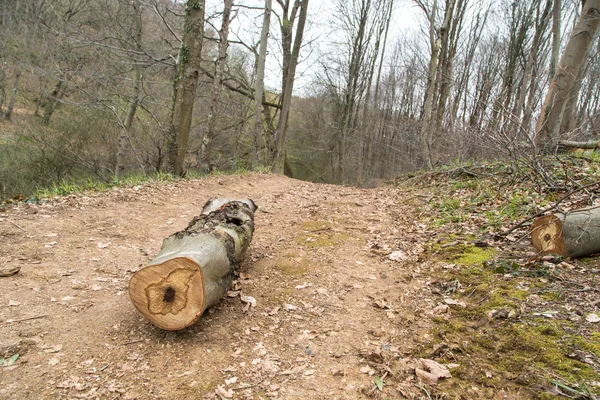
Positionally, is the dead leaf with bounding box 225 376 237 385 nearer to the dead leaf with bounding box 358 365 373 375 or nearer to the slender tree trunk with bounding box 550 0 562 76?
the dead leaf with bounding box 358 365 373 375

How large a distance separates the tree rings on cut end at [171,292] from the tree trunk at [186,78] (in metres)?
6.42

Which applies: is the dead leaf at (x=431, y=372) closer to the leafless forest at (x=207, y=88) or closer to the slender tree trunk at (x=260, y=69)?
the leafless forest at (x=207, y=88)

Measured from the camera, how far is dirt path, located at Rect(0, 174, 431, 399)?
2.13 metres

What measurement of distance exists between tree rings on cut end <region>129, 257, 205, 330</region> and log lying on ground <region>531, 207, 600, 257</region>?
A: 3.31 m

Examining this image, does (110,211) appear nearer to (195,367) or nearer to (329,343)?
(195,367)

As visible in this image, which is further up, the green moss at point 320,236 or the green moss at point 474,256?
the green moss at point 474,256

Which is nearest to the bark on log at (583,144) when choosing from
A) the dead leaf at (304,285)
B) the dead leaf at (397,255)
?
the dead leaf at (397,255)

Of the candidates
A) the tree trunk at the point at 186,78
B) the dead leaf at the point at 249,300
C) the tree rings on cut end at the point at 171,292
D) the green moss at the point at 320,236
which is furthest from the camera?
the tree trunk at the point at 186,78

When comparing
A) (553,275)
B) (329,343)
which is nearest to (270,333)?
(329,343)

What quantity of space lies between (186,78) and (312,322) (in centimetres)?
721

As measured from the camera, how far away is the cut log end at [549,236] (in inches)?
127

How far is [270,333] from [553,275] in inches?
101

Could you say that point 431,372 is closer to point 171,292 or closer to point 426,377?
point 426,377

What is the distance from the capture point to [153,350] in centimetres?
242
